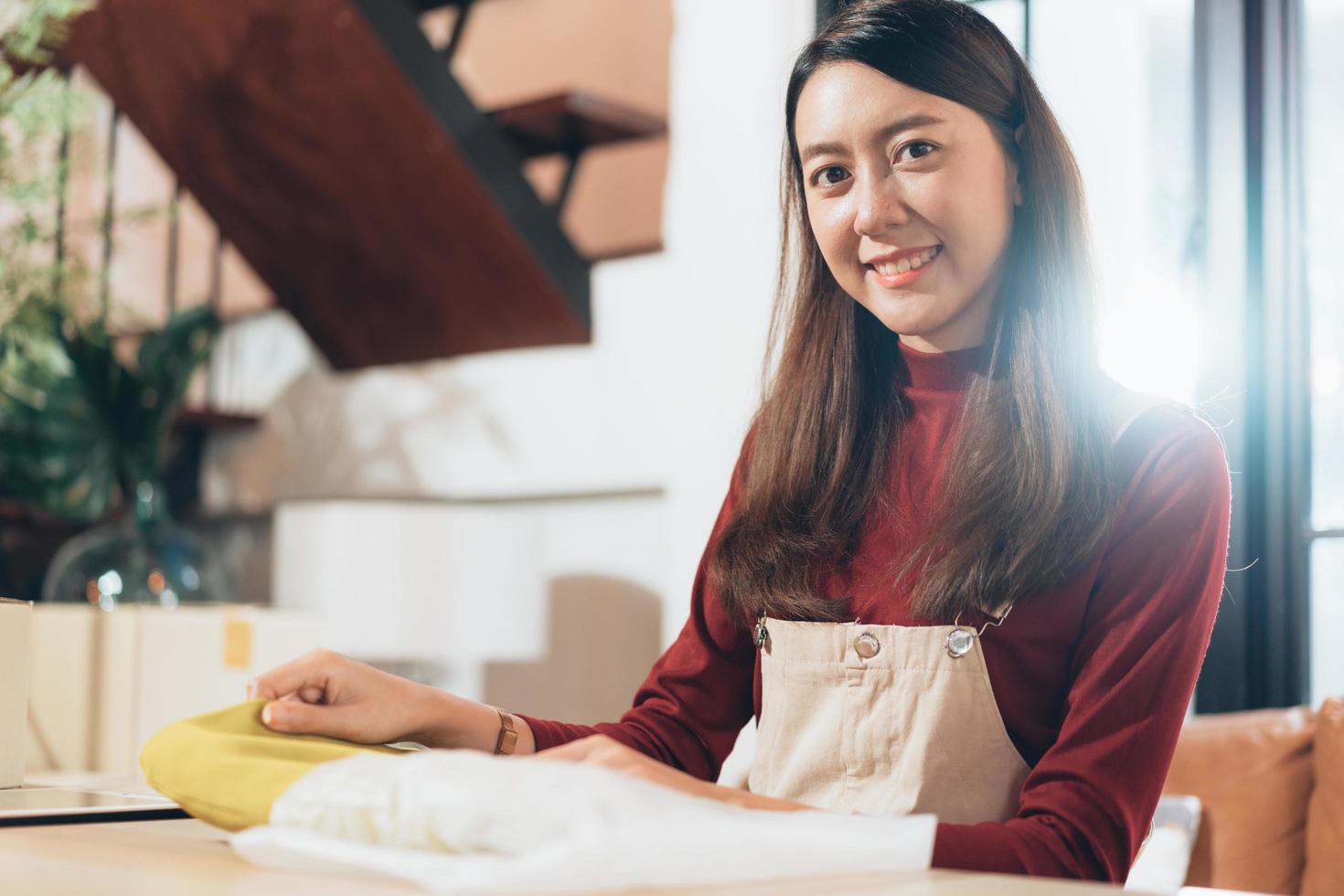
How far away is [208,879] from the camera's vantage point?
70 centimetres

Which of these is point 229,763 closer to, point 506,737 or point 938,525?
point 506,737

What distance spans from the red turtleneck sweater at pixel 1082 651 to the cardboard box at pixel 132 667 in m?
1.50

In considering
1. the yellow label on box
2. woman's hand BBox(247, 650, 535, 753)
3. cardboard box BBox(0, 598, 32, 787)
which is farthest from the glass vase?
woman's hand BBox(247, 650, 535, 753)

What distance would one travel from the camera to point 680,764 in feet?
4.61

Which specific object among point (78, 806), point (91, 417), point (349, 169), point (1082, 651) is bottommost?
point (78, 806)

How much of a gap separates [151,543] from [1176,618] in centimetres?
245

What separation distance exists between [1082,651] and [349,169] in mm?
2279

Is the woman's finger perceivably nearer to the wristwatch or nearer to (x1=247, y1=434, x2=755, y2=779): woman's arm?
(x1=247, y1=434, x2=755, y2=779): woman's arm

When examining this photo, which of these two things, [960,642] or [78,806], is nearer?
[78,806]

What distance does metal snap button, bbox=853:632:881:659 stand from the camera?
125 cm

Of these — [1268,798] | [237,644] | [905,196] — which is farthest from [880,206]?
[237,644]

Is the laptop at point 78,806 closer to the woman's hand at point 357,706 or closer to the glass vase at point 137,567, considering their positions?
the woman's hand at point 357,706

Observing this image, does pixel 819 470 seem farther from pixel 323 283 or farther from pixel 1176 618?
pixel 323 283

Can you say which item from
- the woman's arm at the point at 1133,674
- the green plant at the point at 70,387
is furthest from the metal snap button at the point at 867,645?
the green plant at the point at 70,387
